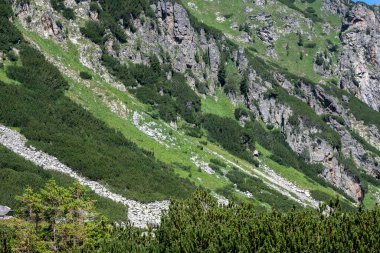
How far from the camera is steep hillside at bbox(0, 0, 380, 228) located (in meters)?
70.9

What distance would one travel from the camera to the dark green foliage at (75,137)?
64188mm

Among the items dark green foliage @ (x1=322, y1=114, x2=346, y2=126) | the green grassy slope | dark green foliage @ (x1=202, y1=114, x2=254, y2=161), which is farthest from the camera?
dark green foliage @ (x1=322, y1=114, x2=346, y2=126)

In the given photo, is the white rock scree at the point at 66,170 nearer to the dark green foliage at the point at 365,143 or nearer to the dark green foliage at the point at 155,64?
the dark green foliage at the point at 155,64

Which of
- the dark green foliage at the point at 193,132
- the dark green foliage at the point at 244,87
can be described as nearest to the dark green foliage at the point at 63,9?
the dark green foliage at the point at 193,132

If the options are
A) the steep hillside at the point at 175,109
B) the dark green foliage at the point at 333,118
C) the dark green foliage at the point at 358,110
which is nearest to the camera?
the steep hillside at the point at 175,109

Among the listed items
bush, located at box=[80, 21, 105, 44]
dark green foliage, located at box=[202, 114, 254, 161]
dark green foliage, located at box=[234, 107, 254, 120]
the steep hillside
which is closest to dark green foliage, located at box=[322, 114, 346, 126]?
the steep hillside

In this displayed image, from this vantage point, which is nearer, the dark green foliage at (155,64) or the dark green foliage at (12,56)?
the dark green foliage at (12,56)

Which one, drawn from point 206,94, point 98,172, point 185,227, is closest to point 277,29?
point 206,94

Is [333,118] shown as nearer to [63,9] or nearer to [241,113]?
[241,113]

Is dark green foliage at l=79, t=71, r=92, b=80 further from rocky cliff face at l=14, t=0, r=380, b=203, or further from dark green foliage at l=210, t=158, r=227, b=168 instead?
dark green foliage at l=210, t=158, r=227, b=168

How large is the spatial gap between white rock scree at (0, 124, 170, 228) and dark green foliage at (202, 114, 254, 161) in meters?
46.9

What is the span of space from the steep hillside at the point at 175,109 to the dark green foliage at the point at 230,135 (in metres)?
0.34

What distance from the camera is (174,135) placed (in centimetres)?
9431

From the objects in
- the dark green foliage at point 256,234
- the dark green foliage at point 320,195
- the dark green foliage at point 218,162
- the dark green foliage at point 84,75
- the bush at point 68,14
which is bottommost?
the dark green foliage at point 320,195
